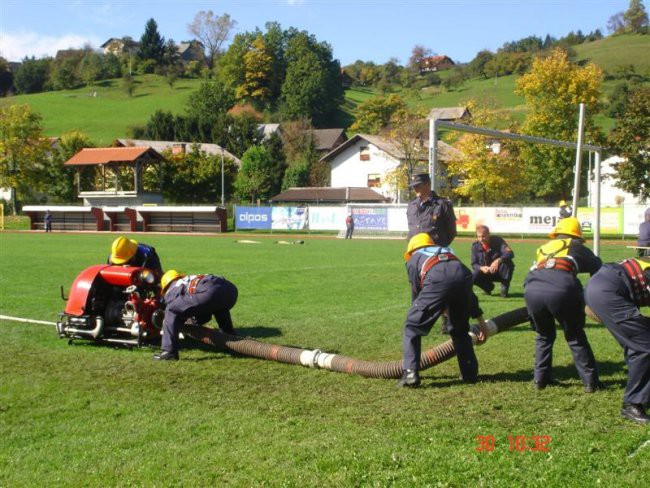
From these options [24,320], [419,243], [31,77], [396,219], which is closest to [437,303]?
[419,243]

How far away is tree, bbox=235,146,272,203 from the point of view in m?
75.1

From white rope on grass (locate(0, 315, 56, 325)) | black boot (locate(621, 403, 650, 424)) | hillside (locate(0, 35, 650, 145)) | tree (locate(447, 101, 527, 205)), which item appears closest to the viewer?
black boot (locate(621, 403, 650, 424))

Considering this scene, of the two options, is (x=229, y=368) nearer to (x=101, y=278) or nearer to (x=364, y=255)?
(x=101, y=278)

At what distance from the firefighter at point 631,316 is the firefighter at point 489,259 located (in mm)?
7063

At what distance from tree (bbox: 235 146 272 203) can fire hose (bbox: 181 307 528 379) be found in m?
65.6

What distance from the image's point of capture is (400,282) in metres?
16.9

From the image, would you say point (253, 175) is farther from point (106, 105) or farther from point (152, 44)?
point (152, 44)

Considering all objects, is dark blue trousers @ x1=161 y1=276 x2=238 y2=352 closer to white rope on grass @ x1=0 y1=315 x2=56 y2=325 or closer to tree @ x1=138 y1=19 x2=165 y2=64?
white rope on grass @ x1=0 y1=315 x2=56 y2=325

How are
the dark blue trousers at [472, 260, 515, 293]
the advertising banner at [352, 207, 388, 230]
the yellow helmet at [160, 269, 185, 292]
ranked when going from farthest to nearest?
the advertising banner at [352, 207, 388, 230] → the dark blue trousers at [472, 260, 515, 293] → the yellow helmet at [160, 269, 185, 292]

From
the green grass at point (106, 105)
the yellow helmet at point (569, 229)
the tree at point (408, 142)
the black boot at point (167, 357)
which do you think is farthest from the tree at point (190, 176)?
the yellow helmet at point (569, 229)

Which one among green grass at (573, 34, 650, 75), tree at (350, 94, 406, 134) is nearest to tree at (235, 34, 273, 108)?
tree at (350, 94, 406, 134)

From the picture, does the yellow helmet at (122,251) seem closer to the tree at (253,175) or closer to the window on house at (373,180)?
the tree at (253,175)

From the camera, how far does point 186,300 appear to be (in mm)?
8531

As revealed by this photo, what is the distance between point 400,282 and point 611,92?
95.4 m
